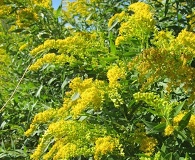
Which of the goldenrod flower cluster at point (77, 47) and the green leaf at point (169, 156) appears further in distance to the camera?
the goldenrod flower cluster at point (77, 47)

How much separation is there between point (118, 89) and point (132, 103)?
13 cm

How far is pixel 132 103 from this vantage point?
107 inches

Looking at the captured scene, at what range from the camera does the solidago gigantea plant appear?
237 centimetres

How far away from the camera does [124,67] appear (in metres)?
2.76

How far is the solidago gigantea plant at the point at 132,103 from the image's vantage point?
237 centimetres

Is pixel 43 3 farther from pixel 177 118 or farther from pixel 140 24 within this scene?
→ pixel 177 118

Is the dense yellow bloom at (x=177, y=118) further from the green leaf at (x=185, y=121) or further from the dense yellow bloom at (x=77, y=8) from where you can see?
the dense yellow bloom at (x=77, y=8)

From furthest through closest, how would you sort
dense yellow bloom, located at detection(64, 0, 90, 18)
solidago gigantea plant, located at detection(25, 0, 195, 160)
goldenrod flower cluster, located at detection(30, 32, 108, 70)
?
dense yellow bloom, located at detection(64, 0, 90, 18)
goldenrod flower cluster, located at detection(30, 32, 108, 70)
solidago gigantea plant, located at detection(25, 0, 195, 160)

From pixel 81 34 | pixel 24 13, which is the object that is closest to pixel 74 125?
pixel 81 34

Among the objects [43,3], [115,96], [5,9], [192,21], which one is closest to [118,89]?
[115,96]

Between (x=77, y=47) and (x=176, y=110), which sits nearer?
(x=176, y=110)

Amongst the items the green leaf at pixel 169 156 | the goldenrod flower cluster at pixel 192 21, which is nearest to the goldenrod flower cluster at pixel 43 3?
the goldenrod flower cluster at pixel 192 21

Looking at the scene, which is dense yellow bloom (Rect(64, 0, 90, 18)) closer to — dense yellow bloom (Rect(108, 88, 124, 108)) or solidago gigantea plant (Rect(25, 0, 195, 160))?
solidago gigantea plant (Rect(25, 0, 195, 160))

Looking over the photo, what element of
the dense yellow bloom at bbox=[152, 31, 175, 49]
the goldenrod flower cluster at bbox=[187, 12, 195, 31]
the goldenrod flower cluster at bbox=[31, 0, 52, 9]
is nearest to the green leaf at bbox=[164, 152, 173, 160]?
the dense yellow bloom at bbox=[152, 31, 175, 49]
